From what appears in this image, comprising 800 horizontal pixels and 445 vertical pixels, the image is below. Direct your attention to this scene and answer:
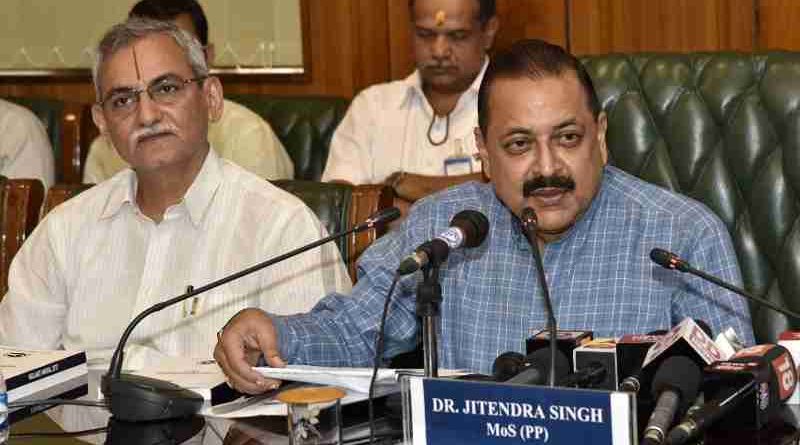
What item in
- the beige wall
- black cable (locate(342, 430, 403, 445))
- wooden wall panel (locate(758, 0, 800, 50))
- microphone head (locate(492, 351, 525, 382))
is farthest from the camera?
the beige wall

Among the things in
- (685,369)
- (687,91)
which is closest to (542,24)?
(687,91)

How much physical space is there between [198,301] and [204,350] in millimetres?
109

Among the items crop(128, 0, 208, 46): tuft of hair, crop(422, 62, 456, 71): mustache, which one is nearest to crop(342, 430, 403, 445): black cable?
crop(422, 62, 456, 71): mustache

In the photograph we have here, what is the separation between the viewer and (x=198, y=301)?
10.2 feet

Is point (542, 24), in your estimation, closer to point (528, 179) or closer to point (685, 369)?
point (528, 179)

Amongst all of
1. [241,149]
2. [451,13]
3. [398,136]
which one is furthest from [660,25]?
[241,149]

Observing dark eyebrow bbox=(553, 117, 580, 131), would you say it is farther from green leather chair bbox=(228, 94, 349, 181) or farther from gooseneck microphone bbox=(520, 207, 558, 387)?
green leather chair bbox=(228, 94, 349, 181)

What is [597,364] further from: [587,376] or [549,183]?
[549,183]

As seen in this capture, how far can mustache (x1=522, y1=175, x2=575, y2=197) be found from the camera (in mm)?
2584

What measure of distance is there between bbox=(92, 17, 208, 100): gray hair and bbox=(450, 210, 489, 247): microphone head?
1.19 m

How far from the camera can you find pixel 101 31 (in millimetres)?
6176

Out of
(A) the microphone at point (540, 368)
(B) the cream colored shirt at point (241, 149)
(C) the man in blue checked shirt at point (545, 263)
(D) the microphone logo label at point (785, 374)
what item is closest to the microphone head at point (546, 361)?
(A) the microphone at point (540, 368)

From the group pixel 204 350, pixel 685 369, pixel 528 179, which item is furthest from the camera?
pixel 204 350

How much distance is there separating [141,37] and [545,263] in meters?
1.12
